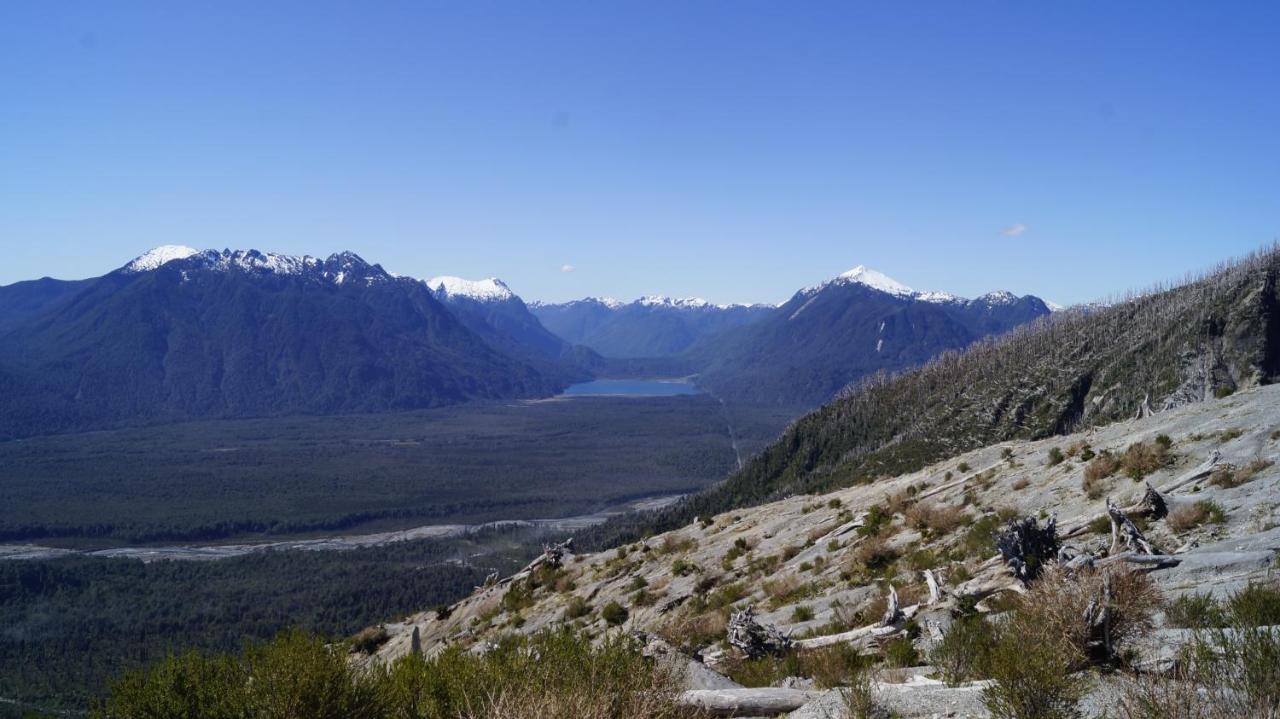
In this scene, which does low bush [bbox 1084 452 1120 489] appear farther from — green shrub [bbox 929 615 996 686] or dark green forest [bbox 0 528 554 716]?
dark green forest [bbox 0 528 554 716]

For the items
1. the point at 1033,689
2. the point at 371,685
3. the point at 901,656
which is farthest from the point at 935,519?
the point at 371,685

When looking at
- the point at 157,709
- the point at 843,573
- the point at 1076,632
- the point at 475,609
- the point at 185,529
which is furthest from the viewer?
the point at 185,529

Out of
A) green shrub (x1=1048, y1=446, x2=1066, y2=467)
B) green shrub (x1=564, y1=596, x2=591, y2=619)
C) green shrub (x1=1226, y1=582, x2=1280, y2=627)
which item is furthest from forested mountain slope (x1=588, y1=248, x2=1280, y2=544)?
green shrub (x1=1226, y1=582, x2=1280, y2=627)

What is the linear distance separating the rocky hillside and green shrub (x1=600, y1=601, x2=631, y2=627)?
0.07 metres

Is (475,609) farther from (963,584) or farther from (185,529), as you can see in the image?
(185,529)

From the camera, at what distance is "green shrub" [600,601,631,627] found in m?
23.5

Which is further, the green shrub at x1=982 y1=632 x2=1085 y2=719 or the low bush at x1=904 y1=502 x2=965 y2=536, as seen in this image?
the low bush at x1=904 y1=502 x2=965 y2=536

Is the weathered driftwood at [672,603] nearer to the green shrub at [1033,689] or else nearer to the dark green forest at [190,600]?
the green shrub at [1033,689]

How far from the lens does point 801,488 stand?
11950 centimetres

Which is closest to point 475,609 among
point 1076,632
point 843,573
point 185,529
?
point 843,573

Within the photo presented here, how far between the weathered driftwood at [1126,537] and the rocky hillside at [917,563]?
7 cm

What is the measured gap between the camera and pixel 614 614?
78.1 feet

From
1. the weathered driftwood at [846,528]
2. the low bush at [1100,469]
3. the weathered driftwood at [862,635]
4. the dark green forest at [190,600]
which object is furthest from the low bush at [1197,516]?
the dark green forest at [190,600]

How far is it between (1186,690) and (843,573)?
14.0 meters
